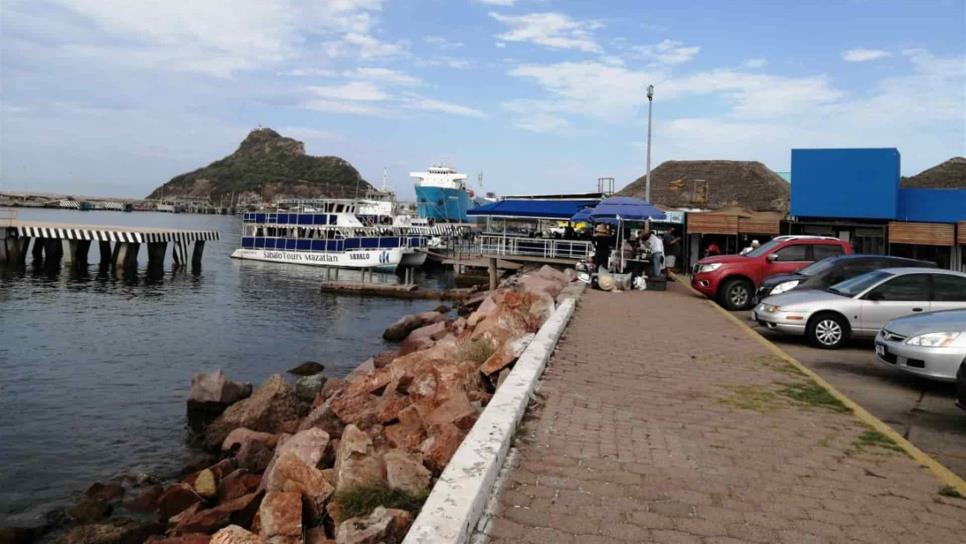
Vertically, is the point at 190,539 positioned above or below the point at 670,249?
below

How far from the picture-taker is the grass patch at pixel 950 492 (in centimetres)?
482

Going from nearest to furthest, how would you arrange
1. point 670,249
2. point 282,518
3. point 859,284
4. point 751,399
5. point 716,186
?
1. point 282,518
2. point 751,399
3. point 859,284
4. point 670,249
5. point 716,186

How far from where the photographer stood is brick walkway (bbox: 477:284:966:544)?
4.15 m

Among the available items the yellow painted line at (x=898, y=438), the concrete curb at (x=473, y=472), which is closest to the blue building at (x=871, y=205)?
the yellow painted line at (x=898, y=438)

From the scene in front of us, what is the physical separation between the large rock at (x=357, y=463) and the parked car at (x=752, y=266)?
12295 millimetres

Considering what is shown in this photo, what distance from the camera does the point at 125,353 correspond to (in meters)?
18.1

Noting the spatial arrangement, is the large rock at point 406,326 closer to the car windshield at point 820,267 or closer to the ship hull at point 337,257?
the car windshield at point 820,267

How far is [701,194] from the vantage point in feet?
113

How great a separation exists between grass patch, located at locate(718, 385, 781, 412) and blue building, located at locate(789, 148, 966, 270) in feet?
60.8

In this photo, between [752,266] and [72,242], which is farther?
[72,242]

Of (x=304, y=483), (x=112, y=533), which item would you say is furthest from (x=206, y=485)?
(x=304, y=483)

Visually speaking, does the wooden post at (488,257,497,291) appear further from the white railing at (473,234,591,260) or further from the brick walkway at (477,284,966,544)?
the brick walkway at (477,284,966,544)

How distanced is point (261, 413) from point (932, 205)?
76.2 ft

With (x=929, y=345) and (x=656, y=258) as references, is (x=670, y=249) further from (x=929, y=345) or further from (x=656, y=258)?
(x=929, y=345)
